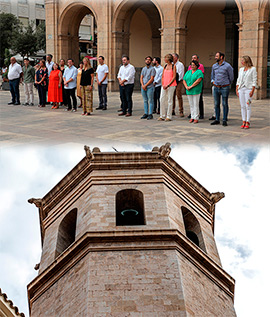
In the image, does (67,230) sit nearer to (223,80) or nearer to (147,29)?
(223,80)

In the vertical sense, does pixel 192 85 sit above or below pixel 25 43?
below

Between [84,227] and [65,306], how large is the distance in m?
2.07

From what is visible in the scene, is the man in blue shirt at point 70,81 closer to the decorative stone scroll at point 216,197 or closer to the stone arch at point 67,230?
the stone arch at point 67,230

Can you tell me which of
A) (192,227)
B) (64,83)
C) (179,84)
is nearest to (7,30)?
(64,83)

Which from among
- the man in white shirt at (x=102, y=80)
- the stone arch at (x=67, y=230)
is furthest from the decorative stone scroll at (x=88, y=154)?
the man in white shirt at (x=102, y=80)

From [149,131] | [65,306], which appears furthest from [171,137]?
[65,306]

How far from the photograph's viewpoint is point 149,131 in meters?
13.7

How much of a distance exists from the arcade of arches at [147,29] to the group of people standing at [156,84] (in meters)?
7.30

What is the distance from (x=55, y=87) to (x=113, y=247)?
9750 mm

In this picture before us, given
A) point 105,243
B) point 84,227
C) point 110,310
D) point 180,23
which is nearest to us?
point 110,310

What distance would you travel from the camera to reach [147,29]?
105ft

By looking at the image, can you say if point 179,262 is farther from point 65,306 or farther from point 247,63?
point 247,63

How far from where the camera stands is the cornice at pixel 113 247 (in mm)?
10625

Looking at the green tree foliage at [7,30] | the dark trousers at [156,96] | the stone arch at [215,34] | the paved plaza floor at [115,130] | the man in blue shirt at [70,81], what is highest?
the green tree foliage at [7,30]
